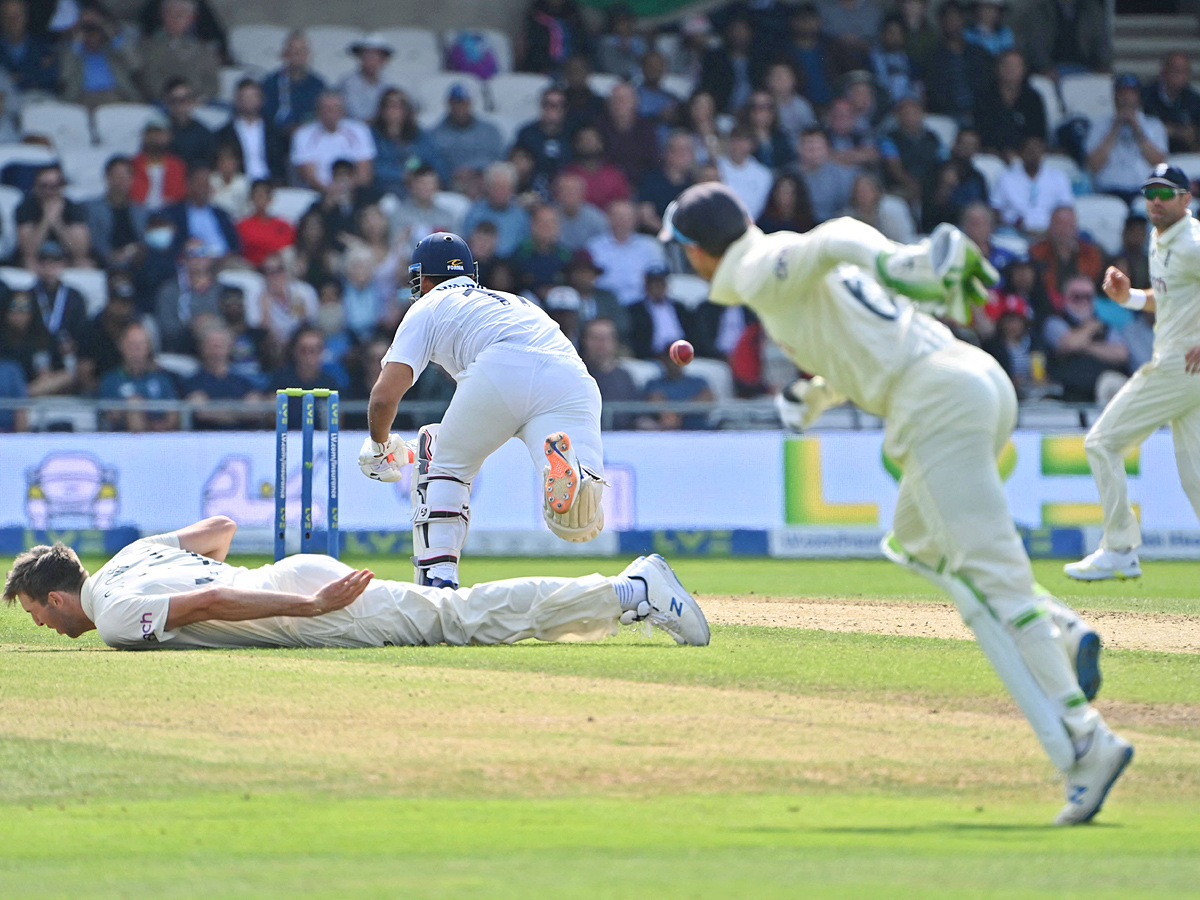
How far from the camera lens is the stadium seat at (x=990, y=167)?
20453mm

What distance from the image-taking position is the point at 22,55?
20.6 metres

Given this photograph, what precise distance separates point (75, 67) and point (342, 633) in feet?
45.3

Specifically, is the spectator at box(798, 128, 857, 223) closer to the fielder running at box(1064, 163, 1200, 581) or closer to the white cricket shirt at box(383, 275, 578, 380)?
the fielder running at box(1064, 163, 1200, 581)

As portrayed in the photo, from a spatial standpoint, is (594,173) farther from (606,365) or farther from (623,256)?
(606,365)

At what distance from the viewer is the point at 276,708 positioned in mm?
6867

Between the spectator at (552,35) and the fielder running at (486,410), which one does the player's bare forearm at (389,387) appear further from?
the spectator at (552,35)

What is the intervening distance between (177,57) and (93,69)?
998 millimetres

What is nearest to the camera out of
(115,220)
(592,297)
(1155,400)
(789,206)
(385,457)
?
(385,457)

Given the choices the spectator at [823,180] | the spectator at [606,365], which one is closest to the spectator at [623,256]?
the spectator at [606,365]

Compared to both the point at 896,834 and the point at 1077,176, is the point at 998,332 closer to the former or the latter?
the point at 1077,176

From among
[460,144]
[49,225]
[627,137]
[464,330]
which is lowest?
[464,330]

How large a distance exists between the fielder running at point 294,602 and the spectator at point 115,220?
10.3 metres

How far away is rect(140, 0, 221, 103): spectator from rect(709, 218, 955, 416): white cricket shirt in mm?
15810

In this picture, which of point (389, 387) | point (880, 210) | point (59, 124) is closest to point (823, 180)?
point (880, 210)
